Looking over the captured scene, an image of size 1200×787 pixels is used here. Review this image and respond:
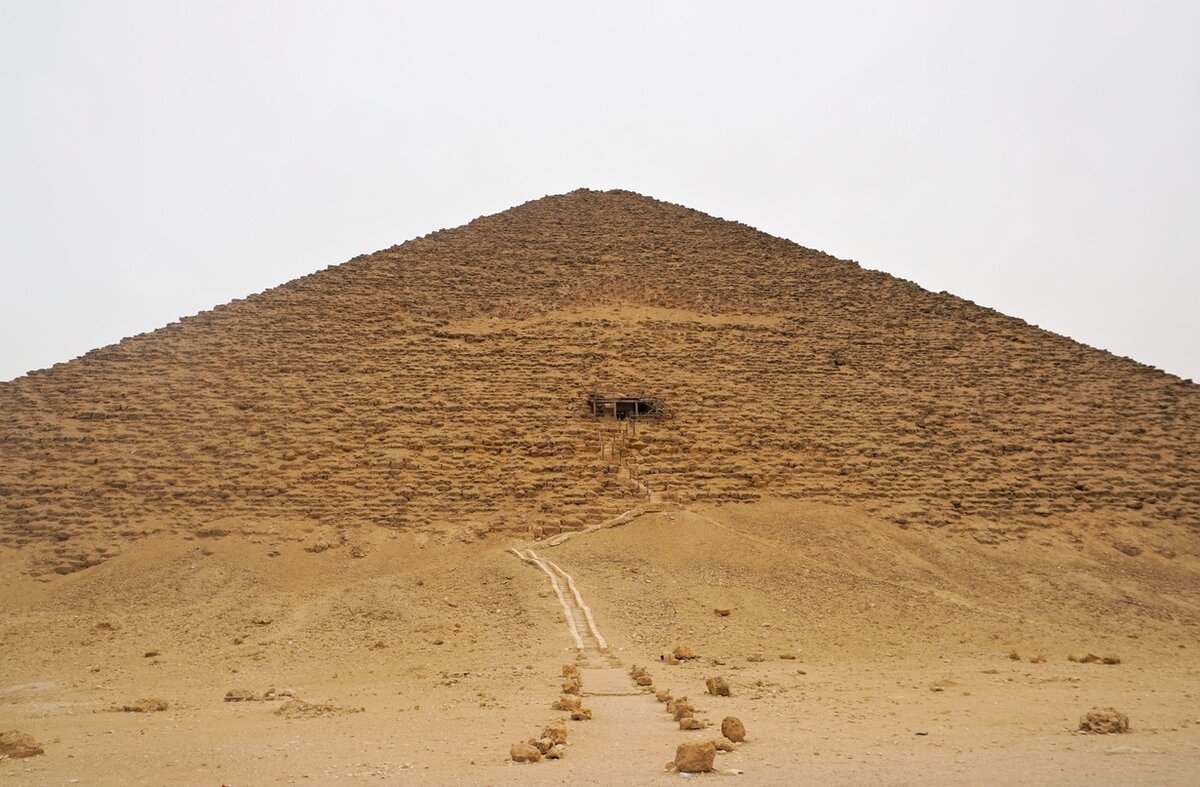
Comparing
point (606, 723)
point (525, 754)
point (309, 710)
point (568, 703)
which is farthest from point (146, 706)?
point (525, 754)

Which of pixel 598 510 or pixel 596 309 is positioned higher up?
pixel 596 309

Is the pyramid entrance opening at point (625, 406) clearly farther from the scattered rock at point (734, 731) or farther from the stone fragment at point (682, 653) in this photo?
the scattered rock at point (734, 731)

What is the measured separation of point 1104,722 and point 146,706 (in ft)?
22.6

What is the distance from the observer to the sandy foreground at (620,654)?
4.59 m

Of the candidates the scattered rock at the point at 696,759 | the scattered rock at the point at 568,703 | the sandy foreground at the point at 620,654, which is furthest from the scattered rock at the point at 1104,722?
the scattered rock at the point at 568,703

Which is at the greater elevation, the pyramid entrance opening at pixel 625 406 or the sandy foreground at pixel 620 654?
the pyramid entrance opening at pixel 625 406

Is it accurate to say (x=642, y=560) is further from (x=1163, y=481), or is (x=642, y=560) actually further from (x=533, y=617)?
(x=1163, y=481)

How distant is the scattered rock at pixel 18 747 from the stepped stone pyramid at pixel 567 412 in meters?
7.68

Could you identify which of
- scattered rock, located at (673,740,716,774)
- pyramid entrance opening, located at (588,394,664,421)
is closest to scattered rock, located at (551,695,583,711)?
scattered rock, located at (673,740,716,774)

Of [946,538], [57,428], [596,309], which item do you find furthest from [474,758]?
[596,309]

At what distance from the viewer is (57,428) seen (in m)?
15.0

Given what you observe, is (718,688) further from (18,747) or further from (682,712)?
(18,747)

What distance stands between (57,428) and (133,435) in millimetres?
1486

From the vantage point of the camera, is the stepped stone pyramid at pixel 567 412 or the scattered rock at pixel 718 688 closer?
A: the scattered rock at pixel 718 688
